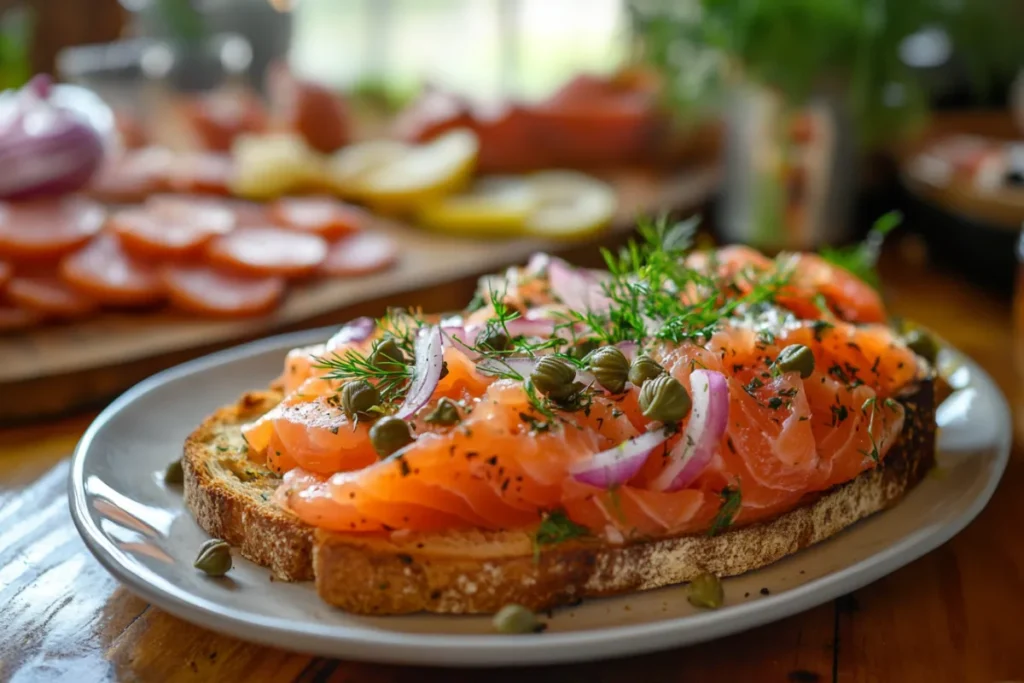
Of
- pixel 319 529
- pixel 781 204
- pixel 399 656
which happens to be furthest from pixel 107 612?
pixel 781 204

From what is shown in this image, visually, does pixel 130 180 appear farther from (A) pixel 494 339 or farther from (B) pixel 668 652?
(B) pixel 668 652

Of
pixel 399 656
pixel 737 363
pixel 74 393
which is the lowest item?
pixel 74 393

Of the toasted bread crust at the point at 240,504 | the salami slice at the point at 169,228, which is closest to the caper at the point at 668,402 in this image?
the toasted bread crust at the point at 240,504

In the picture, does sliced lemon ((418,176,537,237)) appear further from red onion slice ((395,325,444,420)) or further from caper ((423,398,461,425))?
caper ((423,398,461,425))

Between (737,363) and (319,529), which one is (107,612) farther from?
(737,363)

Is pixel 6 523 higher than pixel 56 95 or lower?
lower

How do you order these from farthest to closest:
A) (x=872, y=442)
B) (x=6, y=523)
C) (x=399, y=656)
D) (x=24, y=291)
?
(x=24, y=291), (x=6, y=523), (x=872, y=442), (x=399, y=656)
